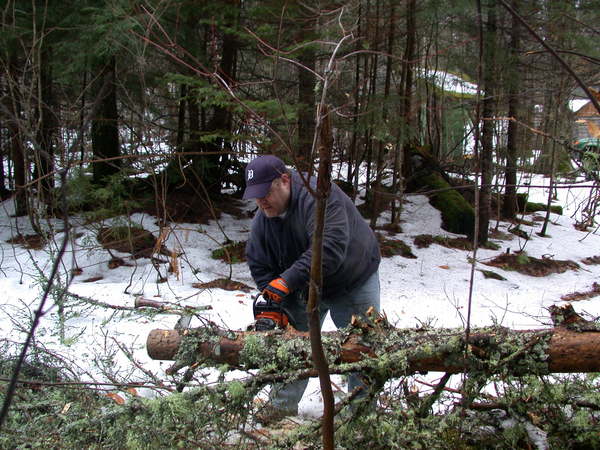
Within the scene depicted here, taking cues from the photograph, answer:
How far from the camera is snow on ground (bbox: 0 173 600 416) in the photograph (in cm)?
383

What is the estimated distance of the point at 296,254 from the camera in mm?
3023

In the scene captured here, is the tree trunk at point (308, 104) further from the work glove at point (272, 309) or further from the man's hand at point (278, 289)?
the man's hand at point (278, 289)

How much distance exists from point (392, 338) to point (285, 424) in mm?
903

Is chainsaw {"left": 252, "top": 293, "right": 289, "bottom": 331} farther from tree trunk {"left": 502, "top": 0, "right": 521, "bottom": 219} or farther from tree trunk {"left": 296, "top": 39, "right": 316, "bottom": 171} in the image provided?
tree trunk {"left": 296, "top": 39, "right": 316, "bottom": 171}

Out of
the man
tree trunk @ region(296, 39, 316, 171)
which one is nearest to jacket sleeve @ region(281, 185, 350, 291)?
the man

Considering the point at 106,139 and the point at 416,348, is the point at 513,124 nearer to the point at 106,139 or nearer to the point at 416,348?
the point at 106,139

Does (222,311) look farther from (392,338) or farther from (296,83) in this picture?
(296,83)

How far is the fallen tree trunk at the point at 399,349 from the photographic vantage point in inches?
84.4

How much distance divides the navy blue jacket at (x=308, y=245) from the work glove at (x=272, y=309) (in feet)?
0.19

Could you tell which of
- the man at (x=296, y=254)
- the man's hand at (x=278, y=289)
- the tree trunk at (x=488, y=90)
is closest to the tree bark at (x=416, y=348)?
the man's hand at (x=278, y=289)

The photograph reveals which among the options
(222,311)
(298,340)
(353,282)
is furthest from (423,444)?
(222,311)

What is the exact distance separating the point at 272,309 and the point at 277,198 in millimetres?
687

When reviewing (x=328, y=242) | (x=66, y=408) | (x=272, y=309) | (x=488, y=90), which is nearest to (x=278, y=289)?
(x=272, y=309)

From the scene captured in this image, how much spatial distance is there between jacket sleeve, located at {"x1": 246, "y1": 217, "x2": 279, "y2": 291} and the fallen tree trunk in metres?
0.68
